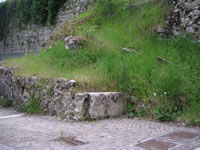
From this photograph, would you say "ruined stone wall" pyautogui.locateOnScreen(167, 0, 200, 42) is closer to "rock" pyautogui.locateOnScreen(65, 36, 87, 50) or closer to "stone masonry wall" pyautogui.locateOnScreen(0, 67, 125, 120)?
"rock" pyautogui.locateOnScreen(65, 36, 87, 50)

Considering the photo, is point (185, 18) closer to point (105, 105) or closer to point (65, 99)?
point (105, 105)

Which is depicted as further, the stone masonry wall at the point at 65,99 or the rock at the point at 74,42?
the rock at the point at 74,42

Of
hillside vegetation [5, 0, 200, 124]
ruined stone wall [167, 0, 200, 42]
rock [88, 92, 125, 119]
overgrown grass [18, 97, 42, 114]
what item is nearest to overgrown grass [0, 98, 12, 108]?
hillside vegetation [5, 0, 200, 124]

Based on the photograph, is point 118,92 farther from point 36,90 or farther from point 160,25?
point 160,25

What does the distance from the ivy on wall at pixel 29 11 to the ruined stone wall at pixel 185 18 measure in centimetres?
969

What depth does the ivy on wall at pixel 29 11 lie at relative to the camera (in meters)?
18.3

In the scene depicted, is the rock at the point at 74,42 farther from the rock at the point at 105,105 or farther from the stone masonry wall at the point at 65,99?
the rock at the point at 105,105

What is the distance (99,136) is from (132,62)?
342cm

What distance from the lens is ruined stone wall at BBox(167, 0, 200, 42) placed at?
899cm

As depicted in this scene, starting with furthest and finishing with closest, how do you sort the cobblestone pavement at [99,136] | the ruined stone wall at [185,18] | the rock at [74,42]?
the rock at [74,42] < the ruined stone wall at [185,18] < the cobblestone pavement at [99,136]

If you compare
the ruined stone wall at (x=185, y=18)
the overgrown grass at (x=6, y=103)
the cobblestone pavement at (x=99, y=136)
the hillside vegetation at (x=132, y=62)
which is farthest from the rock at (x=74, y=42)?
the cobblestone pavement at (x=99, y=136)

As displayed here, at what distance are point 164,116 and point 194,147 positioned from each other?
1.96 m

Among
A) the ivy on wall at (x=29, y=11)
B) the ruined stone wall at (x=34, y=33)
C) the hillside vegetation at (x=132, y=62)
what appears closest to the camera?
the hillside vegetation at (x=132, y=62)

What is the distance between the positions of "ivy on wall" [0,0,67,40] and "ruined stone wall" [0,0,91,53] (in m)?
0.46
